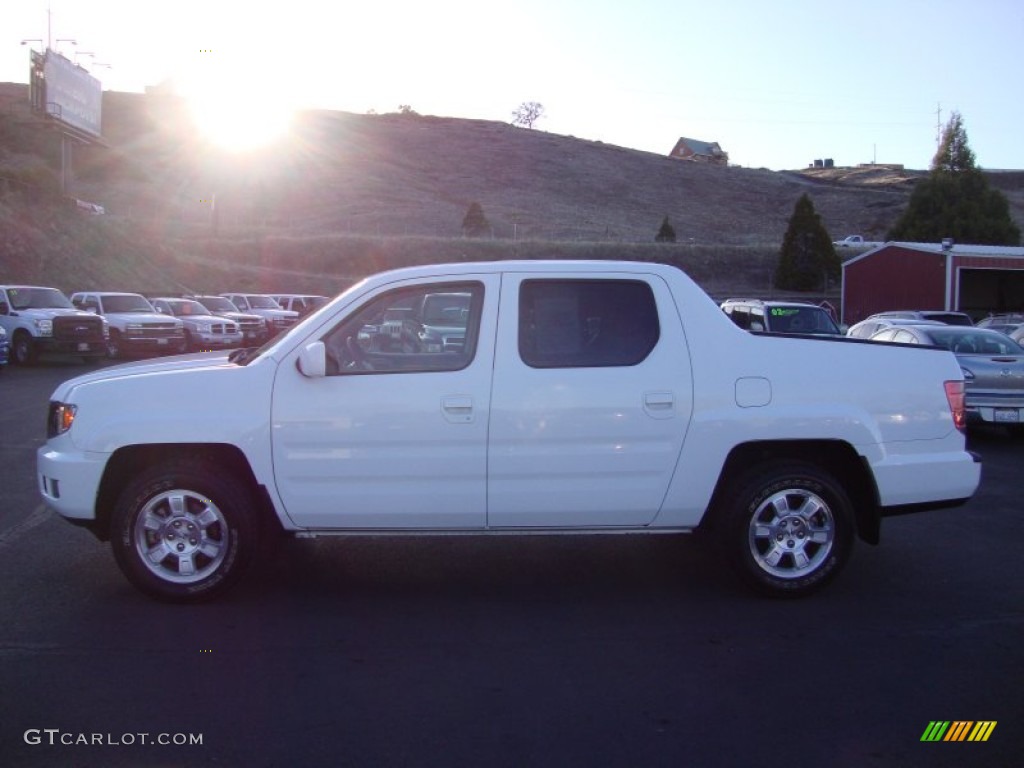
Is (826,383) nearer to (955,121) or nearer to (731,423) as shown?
(731,423)

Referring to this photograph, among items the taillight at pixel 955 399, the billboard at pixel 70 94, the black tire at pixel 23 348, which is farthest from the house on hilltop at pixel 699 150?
the taillight at pixel 955 399

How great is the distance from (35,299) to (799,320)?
58.6 feet

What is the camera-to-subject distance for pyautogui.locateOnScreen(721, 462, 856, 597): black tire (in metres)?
6.06

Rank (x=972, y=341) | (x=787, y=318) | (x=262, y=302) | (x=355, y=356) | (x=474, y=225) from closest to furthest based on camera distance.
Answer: (x=355, y=356)
(x=972, y=341)
(x=787, y=318)
(x=262, y=302)
(x=474, y=225)

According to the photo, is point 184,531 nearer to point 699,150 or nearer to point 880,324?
point 880,324

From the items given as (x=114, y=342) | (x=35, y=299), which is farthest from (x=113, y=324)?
(x=35, y=299)

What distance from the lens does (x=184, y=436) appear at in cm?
584

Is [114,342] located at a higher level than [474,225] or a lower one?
lower

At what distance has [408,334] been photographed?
6188mm

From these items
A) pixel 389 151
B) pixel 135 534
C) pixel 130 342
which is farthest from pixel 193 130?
pixel 135 534

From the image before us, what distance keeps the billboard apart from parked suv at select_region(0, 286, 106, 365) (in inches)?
838

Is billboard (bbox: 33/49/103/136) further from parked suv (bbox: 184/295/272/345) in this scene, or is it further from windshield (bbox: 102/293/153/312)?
windshield (bbox: 102/293/153/312)

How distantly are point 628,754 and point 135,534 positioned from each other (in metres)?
3.25

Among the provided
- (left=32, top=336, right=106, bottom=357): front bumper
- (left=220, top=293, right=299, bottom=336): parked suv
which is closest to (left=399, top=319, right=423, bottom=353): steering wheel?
(left=32, top=336, right=106, bottom=357): front bumper
